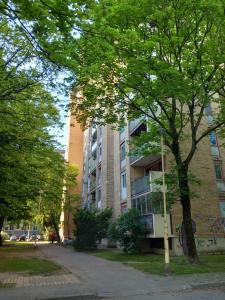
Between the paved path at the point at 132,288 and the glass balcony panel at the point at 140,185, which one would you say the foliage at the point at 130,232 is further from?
the paved path at the point at 132,288

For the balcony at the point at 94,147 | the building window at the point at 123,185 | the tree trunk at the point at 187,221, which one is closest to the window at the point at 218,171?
the building window at the point at 123,185

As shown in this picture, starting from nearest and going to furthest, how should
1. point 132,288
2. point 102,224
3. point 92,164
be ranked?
point 132,288 → point 102,224 → point 92,164

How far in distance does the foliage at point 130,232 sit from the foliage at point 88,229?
20.1ft

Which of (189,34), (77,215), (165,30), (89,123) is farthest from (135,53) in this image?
(77,215)

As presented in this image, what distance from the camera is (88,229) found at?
28156 millimetres

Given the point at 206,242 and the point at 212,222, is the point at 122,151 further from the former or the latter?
the point at 206,242

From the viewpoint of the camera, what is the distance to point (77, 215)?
28.7m

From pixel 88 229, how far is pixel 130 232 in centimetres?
699

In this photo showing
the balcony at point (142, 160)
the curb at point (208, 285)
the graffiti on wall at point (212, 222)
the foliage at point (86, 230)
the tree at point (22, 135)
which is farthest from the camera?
the foliage at point (86, 230)

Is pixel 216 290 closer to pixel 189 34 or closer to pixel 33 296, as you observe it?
pixel 33 296

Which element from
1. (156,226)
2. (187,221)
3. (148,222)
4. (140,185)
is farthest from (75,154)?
(187,221)

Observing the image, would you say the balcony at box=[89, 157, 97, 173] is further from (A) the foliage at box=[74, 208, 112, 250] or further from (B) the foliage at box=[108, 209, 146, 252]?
(B) the foliage at box=[108, 209, 146, 252]

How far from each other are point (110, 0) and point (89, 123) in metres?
8.03

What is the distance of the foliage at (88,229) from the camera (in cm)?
2812
